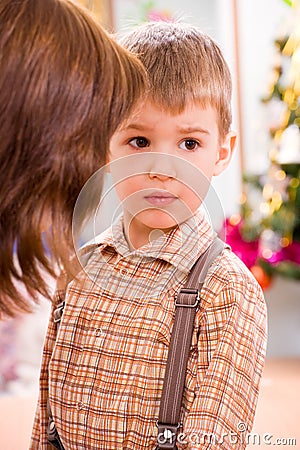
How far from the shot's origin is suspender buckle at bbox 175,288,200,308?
1.08m

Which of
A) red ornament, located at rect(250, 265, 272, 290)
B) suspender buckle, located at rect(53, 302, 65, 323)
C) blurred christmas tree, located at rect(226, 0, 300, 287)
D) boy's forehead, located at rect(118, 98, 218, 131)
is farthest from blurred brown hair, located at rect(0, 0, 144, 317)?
red ornament, located at rect(250, 265, 272, 290)

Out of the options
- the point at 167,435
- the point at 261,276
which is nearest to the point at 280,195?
the point at 261,276

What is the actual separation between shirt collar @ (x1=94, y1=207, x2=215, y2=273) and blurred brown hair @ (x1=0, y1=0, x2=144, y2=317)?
307 mm

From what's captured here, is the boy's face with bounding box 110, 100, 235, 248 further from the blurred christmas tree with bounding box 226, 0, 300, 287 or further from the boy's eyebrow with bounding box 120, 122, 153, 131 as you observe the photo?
the blurred christmas tree with bounding box 226, 0, 300, 287

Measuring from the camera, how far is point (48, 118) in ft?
2.66

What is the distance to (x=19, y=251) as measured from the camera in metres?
0.84

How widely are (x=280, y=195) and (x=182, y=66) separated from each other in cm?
172

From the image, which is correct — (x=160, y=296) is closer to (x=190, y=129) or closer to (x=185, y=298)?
(x=185, y=298)

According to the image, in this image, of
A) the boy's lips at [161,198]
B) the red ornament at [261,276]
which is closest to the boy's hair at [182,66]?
the boy's lips at [161,198]

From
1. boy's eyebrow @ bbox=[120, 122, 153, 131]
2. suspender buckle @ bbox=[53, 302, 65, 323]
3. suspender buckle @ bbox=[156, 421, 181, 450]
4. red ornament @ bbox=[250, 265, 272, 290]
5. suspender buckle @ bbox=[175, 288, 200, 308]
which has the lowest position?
suspender buckle @ bbox=[156, 421, 181, 450]

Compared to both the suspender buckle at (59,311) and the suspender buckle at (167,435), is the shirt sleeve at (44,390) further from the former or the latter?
the suspender buckle at (167,435)

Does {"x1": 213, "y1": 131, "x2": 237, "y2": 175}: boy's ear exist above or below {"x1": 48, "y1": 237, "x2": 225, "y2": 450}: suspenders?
above

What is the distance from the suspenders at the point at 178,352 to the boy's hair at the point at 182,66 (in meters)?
0.22

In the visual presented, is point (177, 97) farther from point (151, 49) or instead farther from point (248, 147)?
point (248, 147)
